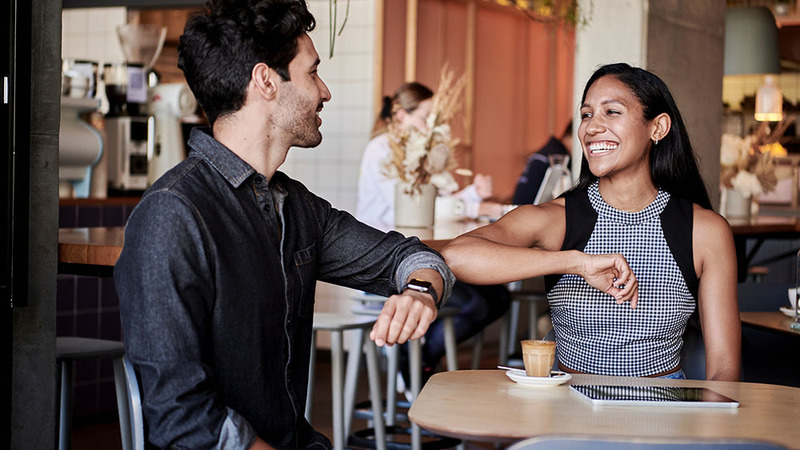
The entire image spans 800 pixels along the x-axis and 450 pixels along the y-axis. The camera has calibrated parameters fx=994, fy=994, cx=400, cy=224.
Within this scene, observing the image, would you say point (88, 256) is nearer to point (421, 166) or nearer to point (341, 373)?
point (341, 373)

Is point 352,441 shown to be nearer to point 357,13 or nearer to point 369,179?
point 369,179

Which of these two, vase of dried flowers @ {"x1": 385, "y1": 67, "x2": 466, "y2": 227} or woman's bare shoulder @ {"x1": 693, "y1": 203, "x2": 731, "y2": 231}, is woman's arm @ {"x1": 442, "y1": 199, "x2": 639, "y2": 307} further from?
vase of dried flowers @ {"x1": 385, "y1": 67, "x2": 466, "y2": 227}

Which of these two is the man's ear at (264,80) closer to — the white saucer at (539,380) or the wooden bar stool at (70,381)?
the white saucer at (539,380)

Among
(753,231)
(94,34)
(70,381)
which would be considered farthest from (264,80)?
(94,34)

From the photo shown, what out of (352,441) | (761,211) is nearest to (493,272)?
(352,441)

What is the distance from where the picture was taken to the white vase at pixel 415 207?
388cm

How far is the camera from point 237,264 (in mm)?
1755

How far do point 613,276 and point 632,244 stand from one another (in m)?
0.37

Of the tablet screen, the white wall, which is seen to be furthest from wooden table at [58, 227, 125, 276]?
the white wall

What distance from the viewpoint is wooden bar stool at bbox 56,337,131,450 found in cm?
295

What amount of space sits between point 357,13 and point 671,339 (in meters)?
4.74

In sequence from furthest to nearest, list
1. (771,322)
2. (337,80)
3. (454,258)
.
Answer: (337,80) < (771,322) < (454,258)

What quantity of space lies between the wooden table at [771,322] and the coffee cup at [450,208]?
178 cm

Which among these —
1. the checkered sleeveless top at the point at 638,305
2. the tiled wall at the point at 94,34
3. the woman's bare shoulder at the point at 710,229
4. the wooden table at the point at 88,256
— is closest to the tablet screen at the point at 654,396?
the checkered sleeveless top at the point at 638,305
